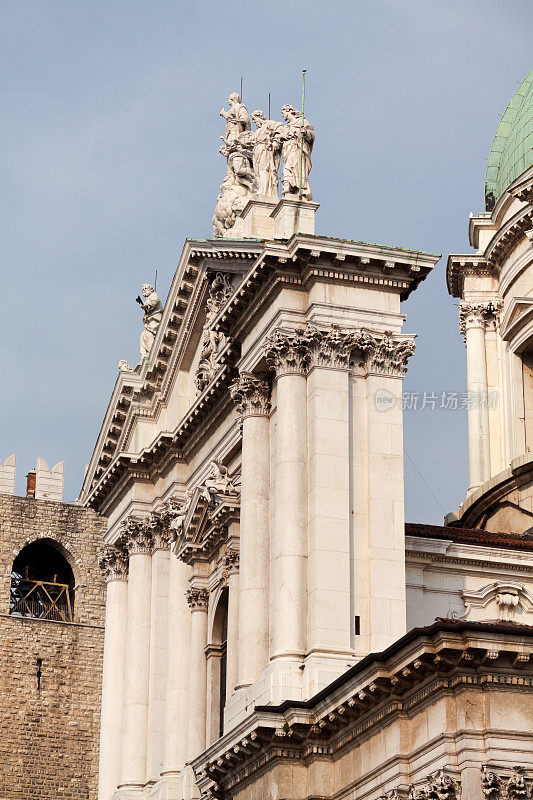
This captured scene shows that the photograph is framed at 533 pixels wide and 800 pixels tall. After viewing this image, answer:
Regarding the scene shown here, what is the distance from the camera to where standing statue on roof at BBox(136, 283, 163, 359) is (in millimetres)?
43281

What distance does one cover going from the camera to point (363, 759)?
88.8ft

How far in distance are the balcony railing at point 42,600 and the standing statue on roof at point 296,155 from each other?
4197cm

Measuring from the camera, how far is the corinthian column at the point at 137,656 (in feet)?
129

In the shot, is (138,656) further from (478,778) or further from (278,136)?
(478,778)

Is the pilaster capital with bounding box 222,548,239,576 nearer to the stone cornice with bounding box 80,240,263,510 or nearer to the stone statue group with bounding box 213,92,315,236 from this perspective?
the stone cornice with bounding box 80,240,263,510

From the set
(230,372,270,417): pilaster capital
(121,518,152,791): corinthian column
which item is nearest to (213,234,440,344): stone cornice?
(230,372,270,417): pilaster capital

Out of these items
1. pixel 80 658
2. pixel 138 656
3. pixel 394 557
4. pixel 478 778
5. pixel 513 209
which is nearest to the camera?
pixel 478 778

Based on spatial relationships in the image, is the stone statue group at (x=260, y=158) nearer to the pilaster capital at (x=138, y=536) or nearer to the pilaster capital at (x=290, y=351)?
the pilaster capital at (x=290, y=351)

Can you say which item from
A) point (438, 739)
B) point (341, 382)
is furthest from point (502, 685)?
point (341, 382)

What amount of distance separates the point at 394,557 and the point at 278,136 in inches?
384

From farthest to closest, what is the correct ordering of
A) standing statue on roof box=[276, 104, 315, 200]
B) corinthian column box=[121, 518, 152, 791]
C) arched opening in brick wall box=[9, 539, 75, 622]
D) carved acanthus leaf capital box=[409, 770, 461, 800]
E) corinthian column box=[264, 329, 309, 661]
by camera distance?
1. arched opening in brick wall box=[9, 539, 75, 622]
2. corinthian column box=[121, 518, 152, 791]
3. standing statue on roof box=[276, 104, 315, 200]
4. corinthian column box=[264, 329, 309, 661]
5. carved acanthus leaf capital box=[409, 770, 461, 800]

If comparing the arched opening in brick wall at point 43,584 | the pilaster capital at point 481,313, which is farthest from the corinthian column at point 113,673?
the arched opening in brick wall at point 43,584

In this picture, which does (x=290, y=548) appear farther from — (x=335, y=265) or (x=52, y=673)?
(x=52, y=673)

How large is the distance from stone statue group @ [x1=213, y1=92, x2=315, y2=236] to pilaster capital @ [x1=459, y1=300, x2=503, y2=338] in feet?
37.5
